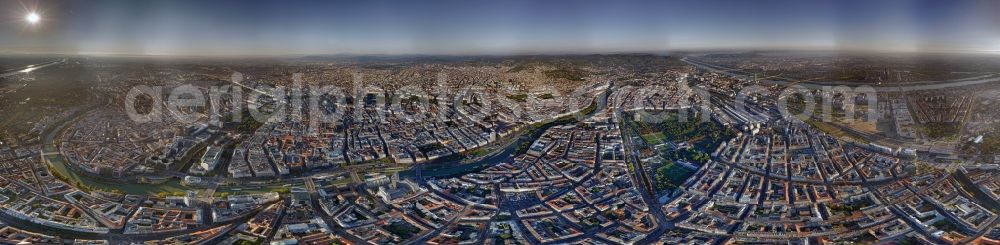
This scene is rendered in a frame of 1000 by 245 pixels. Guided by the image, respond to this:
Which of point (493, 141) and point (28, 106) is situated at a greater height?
point (28, 106)

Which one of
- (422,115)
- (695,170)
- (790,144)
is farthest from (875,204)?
(422,115)

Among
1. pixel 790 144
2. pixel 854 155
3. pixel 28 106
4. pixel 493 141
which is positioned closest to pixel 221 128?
pixel 28 106

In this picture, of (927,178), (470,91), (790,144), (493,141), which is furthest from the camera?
(470,91)

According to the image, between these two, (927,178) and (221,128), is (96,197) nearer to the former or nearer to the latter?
(221,128)

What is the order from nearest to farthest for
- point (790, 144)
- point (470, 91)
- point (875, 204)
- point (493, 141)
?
point (875, 204) < point (790, 144) < point (493, 141) < point (470, 91)

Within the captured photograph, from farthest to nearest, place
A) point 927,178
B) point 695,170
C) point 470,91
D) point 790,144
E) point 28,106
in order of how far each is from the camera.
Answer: point 470,91
point 28,106
point 790,144
point 695,170
point 927,178

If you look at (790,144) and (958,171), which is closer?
(958,171)

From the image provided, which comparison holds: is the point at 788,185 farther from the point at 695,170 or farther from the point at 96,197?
the point at 96,197

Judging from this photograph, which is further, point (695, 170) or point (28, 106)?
point (28, 106)

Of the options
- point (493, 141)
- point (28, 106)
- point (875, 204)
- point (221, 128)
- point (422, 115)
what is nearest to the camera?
point (875, 204)
